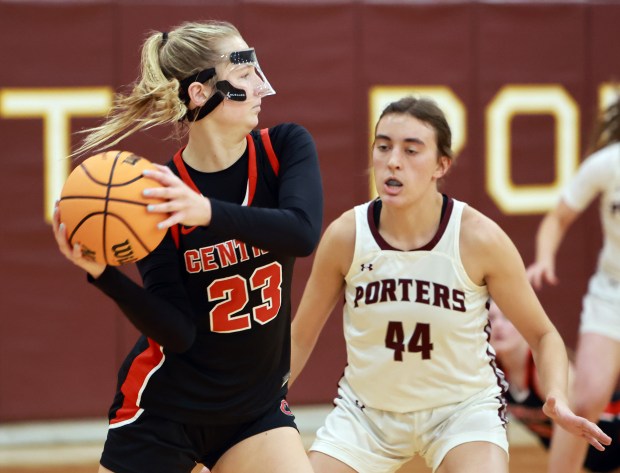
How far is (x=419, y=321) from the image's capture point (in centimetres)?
360

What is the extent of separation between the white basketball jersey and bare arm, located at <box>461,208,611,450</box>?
0.16 ft

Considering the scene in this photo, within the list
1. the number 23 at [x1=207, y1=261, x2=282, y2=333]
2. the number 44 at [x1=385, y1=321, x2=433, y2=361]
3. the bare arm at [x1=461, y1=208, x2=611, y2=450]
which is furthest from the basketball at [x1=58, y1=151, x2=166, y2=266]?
the bare arm at [x1=461, y1=208, x2=611, y2=450]

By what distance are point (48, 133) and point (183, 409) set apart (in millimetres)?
3956

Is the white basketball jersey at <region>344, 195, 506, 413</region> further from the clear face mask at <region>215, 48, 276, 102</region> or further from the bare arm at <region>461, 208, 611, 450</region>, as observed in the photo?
the clear face mask at <region>215, 48, 276, 102</region>

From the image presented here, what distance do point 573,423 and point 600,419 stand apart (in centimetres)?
262

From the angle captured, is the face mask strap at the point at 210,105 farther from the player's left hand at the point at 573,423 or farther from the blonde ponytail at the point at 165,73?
the player's left hand at the point at 573,423

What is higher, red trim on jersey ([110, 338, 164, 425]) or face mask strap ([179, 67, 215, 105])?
face mask strap ([179, 67, 215, 105])

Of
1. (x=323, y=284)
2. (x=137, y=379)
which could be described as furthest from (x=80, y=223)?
(x=323, y=284)

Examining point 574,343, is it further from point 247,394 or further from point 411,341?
point 247,394

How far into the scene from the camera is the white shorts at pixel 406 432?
3.57m

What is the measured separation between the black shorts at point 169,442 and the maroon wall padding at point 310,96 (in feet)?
12.0

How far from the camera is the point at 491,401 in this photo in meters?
3.66

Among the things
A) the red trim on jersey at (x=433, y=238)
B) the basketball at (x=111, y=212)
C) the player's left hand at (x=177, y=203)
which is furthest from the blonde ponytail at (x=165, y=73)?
the red trim on jersey at (x=433, y=238)

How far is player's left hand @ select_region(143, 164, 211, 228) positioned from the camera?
2.67 metres
